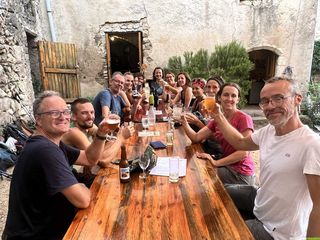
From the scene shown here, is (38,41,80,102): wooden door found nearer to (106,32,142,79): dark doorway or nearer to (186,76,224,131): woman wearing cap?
(106,32,142,79): dark doorway

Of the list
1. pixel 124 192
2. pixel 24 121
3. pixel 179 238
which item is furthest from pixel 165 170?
pixel 24 121

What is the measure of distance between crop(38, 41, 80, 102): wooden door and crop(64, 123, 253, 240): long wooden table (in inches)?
220

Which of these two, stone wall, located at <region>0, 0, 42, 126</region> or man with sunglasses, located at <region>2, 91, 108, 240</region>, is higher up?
stone wall, located at <region>0, 0, 42, 126</region>

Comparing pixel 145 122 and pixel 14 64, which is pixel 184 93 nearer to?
pixel 145 122

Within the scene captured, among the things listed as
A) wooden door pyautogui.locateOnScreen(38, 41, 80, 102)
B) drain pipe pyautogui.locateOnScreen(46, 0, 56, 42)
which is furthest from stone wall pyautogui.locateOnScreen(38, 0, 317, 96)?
wooden door pyautogui.locateOnScreen(38, 41, 80, 102)

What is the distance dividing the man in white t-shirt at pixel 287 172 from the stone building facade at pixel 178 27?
6708mm

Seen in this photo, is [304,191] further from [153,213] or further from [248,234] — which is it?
[153,213]

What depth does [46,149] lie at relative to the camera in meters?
1.41

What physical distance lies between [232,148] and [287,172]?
1.04m

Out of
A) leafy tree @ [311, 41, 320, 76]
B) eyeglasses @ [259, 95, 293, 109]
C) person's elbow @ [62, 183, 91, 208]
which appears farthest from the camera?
leafy tree @ [311, 41, 320, 76]

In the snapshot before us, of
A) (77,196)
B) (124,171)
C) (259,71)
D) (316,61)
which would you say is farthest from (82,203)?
(316,61)

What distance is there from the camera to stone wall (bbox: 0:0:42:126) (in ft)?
15.2

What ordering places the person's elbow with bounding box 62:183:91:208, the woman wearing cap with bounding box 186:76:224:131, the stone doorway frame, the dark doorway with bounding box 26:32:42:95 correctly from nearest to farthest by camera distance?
1. the person's elbow with bounding box 62:183:91:208
2. the woman wearing cap with bounding box 186:76:224:131
3. the dark doorway with bounding box 26:32:42:95
4. the stone doorway frame

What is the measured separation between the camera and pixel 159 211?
53.8 inches
